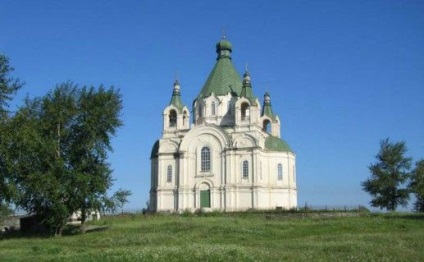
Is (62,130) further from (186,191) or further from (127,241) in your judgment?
(186,191)

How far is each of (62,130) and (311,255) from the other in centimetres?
2406

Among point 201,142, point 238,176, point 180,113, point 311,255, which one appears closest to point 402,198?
point 238,176

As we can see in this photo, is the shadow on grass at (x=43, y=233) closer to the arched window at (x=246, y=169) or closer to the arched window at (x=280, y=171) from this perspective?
the arched window at (x=246, y=169)

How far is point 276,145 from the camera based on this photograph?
2162 inches

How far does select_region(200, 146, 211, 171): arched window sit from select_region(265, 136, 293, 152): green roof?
19.8ft

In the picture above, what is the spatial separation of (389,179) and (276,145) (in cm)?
1153

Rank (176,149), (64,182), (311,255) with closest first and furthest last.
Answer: (311,255) < (64,182) < (176,149)

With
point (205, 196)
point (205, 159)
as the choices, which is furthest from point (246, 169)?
point (205, 196)

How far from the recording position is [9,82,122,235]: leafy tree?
35094 mm

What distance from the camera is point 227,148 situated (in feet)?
173

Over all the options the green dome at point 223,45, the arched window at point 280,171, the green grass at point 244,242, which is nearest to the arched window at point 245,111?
the arched window at point 280,171

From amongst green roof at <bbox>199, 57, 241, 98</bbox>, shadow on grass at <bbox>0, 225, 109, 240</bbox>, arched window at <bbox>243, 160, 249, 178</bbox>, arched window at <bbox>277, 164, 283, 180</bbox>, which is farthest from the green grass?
green roof at <bbox>199, 57, 241, 98</bbox>

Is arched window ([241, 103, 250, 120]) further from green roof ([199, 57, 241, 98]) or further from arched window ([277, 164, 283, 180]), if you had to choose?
arched window ([277, 164, 283, 180])

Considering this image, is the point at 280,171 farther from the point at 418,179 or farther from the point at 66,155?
the point at 66,155
